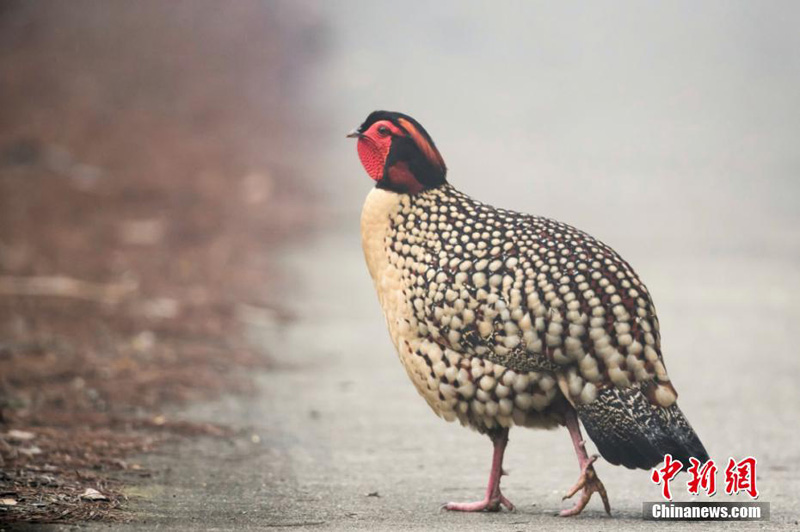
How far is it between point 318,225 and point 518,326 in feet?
50.2

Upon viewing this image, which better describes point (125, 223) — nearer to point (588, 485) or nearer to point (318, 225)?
point (318, 225)

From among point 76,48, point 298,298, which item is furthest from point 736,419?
point 76,48

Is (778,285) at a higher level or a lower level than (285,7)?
lower

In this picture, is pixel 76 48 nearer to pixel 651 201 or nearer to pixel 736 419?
pixel 651 201

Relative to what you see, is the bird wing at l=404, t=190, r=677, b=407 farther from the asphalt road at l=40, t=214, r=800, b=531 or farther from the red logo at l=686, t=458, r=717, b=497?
the asphalt road at l=40, t=214, r=800, b=531

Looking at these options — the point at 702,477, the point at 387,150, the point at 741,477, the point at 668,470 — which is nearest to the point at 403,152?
the point at 387,150

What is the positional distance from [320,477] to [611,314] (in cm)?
192

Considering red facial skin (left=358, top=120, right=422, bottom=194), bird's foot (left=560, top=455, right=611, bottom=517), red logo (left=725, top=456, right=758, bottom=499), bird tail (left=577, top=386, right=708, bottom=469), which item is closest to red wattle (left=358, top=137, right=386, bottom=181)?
red facial skin (left=358, top=120, right=422, bottom=194)

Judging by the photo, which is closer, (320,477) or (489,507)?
(489,507)

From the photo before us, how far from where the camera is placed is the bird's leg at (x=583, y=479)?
548 centimetres

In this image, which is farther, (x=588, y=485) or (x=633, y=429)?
(x=588, y=485)

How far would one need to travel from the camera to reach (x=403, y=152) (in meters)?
5.98

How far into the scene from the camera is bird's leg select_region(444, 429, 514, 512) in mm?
5734

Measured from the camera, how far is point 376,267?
602 cm
